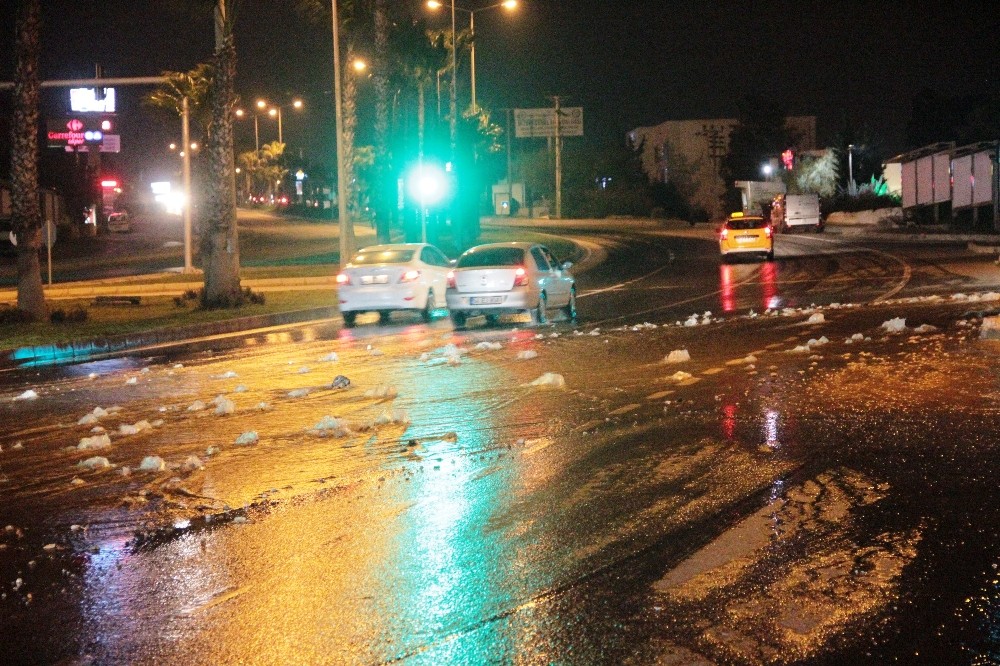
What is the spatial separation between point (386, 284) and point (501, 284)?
344cm

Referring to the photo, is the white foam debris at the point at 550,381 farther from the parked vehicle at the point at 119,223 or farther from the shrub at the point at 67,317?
the parked vehicle at the point at 119,223

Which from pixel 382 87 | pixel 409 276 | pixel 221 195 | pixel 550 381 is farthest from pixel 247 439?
pixel 382 87

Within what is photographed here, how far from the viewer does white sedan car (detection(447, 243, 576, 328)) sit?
73.1ft

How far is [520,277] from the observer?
73.1ft

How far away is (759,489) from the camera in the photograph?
8.49 meters

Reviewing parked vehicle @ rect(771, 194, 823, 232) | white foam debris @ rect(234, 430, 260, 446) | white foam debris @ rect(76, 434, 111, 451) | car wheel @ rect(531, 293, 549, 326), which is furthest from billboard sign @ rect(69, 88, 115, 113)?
white foam debris @ rect(234, 430, 260, 446)

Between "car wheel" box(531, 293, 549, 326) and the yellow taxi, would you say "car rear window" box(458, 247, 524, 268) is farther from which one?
the yellow taxi

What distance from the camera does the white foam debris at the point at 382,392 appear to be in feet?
44.2

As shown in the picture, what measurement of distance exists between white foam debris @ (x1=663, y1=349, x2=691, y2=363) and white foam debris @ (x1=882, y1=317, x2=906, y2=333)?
3892 mm

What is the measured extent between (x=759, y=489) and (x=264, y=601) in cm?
372

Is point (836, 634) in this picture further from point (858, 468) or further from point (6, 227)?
point (6, 227)

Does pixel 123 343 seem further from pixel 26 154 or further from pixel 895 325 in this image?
pixel 895 325

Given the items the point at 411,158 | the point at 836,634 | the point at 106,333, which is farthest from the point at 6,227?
the point at 836,634

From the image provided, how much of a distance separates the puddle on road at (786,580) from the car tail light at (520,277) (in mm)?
14274
